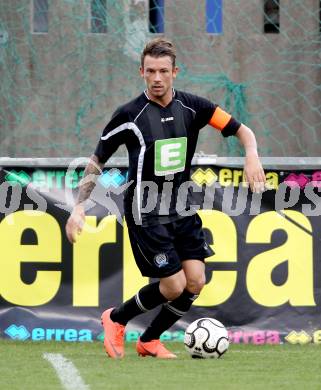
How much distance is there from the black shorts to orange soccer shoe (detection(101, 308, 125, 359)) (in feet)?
1.49

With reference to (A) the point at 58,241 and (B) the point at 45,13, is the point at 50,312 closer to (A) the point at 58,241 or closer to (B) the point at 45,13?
(A) the point at 58,241

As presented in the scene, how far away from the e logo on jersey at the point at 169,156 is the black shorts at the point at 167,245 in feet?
1.15

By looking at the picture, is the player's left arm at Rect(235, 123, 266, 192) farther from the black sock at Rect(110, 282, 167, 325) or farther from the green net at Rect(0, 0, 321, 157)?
the green net at Rect(0, 0, 321, 157)

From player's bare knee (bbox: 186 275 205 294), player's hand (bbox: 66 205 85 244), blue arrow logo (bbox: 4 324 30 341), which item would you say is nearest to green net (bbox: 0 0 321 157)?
blue arrow logo (bbox: 4 324 30 341)

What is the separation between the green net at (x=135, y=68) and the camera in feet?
33.3

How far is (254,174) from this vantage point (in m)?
6.98

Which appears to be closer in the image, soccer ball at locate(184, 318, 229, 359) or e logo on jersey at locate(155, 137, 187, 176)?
e logo on jersey at locate(155, 137, 187, 176)

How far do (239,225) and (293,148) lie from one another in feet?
6.66

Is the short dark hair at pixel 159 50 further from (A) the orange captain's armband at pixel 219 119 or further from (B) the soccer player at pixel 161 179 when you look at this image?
(A) the orange captain's armband at pixel 219 119

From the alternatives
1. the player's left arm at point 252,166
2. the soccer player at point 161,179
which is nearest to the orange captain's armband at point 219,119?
the soccer player at point 161,179

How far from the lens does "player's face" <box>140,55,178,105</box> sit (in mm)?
7113

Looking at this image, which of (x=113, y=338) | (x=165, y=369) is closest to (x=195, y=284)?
(x=113, y=338)

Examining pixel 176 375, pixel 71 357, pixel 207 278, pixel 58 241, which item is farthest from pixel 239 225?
pixel 176 375

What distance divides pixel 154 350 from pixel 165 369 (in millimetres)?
796
